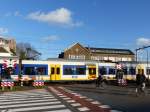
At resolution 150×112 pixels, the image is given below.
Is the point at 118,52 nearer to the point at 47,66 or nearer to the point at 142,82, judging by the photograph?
the point at 47,66

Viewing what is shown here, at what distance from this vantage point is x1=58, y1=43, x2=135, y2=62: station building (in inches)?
4368

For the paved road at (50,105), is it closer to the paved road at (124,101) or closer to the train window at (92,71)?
the paved road at (124,101)

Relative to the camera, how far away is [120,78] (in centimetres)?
4728

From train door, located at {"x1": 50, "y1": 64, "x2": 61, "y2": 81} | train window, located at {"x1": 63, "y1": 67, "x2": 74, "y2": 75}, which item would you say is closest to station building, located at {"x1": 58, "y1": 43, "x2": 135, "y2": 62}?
train window, located at {"x1": 63, "y1": 67, "x2": 74, "y2": 75}

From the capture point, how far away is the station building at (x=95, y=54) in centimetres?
11094

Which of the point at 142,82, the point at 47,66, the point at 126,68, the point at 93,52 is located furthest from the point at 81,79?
the point at 93,52

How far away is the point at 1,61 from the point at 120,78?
1444 cm

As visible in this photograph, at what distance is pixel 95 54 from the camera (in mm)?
124312

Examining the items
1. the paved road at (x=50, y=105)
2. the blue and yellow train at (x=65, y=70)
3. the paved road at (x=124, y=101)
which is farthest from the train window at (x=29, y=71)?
the paved road at (x=50, y=105)

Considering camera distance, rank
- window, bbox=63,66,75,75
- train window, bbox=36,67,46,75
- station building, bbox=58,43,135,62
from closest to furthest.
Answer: train window, bbox=36,67,46,75 < window, bbox=63,66,75,75 < station building, bbox=58,43,135,62

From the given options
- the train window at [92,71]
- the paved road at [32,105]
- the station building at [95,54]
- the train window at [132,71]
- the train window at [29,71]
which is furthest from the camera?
the station building at [95,54]

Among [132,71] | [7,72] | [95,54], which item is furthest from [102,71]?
[95,54]

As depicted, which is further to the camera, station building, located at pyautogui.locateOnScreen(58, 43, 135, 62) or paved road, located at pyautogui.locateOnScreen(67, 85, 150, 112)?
station building, located at pyautogui.locateOnScreen(58, 43, 135, 62)

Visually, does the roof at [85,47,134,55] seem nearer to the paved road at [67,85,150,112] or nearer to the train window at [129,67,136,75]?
the train window at [129,67,136,75]
